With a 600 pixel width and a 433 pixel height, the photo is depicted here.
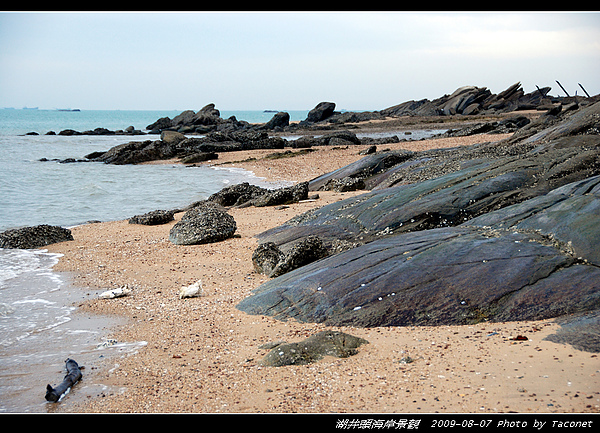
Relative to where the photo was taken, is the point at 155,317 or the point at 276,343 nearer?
Answer: the point at 276,343

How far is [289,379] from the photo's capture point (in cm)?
438

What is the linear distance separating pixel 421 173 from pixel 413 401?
27.4 feet

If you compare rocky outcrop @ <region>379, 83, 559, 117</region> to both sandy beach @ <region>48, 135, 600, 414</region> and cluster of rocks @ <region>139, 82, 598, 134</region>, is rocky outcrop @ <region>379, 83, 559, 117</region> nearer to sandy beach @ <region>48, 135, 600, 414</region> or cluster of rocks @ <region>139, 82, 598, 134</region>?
cluster of rocks @ <region>139, 82, 598, 134</region>

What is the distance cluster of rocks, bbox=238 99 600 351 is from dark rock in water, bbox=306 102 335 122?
66113 millimetres

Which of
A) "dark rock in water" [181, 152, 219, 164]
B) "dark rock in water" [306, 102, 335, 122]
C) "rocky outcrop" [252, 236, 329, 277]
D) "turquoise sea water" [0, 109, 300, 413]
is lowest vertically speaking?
"turquoise sea water" [0, 109, 300, 413]

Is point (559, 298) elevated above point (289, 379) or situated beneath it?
elevated above

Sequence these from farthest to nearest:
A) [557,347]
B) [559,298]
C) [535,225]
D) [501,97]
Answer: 1. [501,97]
2. [535,225]
3. [559,298]
4. [557,347]

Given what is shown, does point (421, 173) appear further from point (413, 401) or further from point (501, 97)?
point (501, 97)

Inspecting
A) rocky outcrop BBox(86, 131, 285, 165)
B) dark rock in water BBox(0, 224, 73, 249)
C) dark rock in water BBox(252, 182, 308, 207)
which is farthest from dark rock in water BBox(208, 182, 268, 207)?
rocky outcrop BBox(86, 131, 285, 165)

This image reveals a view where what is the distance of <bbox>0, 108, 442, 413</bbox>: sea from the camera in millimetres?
5129

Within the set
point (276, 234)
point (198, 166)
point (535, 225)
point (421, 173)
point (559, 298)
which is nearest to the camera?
point (559, 298)
